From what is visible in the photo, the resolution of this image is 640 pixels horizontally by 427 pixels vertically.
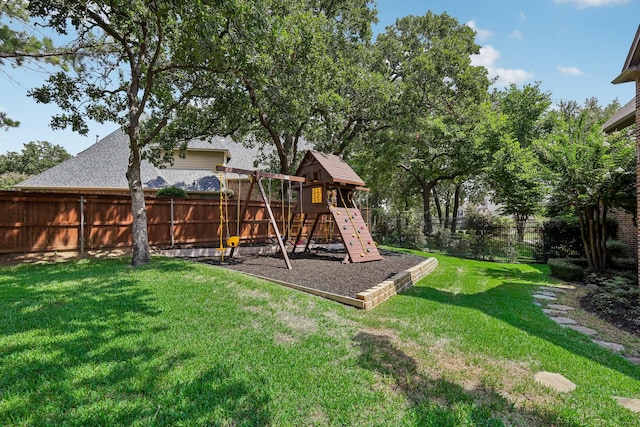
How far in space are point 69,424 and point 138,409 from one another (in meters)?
0.39

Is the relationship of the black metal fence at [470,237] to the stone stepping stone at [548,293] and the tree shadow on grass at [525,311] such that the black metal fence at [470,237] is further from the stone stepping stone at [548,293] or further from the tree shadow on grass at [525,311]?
the stone stepping stone at [548,293]

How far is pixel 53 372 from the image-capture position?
8.52 feet

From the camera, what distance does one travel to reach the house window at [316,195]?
9821 millimetres

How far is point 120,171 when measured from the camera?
16.9m

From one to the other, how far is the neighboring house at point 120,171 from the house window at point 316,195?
307 inches

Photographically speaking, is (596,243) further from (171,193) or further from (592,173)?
(171,193)

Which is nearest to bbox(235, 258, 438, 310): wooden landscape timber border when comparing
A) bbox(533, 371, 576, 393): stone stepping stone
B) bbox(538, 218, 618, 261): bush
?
bbox(533, 371, 576, 393): stone stepping stone

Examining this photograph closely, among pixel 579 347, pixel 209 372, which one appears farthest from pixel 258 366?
pixel 579 347

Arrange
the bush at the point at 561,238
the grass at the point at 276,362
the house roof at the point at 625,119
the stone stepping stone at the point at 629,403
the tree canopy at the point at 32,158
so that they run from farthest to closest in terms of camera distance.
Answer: the tree canopy at the point at 32,158, the bush at the point at 561,238, the house roof at the point at 625,119, the stone stepping stone at the point at 629,403, the grass at the point at 276,362

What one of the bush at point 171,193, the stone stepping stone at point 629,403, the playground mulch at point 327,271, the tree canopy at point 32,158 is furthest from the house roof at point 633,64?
the tree canopy at point 32,158

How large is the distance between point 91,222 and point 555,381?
35.8ft

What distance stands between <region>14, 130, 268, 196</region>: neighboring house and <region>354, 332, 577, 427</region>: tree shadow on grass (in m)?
14.4

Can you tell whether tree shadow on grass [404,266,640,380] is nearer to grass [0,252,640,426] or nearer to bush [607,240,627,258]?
grass [0,252,640,426]

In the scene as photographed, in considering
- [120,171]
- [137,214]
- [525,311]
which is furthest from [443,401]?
[120,171]
